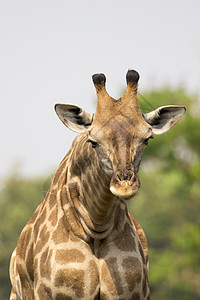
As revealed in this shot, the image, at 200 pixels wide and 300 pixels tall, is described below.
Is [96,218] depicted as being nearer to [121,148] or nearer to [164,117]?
[121,148]

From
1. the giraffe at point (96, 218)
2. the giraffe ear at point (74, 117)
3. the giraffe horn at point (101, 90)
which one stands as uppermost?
the giraffe horn at point (101, 90)

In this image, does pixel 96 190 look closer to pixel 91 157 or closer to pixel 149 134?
pixel 91 157

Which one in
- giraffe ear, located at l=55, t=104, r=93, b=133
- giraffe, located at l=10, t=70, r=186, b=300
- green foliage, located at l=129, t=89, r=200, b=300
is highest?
giraffe ear, located at l=55, t=104, r=93, b=133

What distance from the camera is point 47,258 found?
22.9 ft

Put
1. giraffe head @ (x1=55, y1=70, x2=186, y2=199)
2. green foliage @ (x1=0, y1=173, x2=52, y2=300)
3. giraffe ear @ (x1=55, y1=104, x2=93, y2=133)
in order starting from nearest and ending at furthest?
giraffe head @ (x1=55, y1=70, x2=186, y2=199) → giraffe ear @ (x1=55, y1=104, x2=93, y2=133) → green foliage @ (x1=0, y1=173, x2=52, y2=300)

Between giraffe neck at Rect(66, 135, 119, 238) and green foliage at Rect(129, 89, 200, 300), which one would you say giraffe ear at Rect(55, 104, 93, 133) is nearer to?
giraffe neck at Rect(66, 135, 119, 238)

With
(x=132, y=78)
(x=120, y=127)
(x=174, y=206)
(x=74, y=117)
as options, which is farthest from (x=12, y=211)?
(x=120, y=127)

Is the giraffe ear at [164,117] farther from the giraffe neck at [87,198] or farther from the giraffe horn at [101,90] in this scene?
the giraffe neck at [87,198]

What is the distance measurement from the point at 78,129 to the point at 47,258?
1585 millimetres

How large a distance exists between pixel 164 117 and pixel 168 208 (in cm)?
4858

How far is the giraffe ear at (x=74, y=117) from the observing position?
6684 mm

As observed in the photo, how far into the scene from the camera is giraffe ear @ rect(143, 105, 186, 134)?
6762mm

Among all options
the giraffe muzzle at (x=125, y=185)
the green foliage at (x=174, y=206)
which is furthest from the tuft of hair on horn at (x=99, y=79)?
the green foliage at (x=174, y=206)

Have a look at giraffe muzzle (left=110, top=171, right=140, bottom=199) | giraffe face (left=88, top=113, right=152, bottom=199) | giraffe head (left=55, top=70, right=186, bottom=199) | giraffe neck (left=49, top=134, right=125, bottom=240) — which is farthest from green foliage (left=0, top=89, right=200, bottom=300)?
giraffe muzzle (left=110, top=171, right=140, bottom=199)
